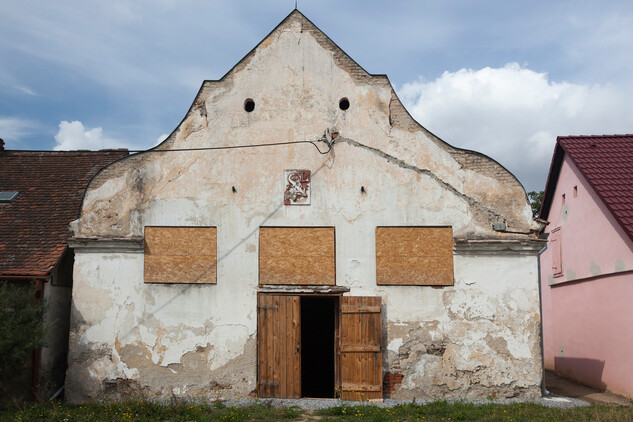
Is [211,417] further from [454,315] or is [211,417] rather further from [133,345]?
[454,315]

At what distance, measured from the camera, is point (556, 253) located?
16.1 meters

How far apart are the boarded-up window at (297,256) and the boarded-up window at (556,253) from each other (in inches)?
311

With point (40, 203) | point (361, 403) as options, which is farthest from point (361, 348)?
point (40, 203)

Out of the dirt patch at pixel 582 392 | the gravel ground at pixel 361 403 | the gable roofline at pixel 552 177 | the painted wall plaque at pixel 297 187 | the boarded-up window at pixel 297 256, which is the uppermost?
the gable roofline at pixel 552 177

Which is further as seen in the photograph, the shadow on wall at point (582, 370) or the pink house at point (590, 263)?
the shadow on wall at point (582, 370)

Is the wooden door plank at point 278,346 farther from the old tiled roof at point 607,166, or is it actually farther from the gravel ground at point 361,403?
the old tiled roof at point 607,166

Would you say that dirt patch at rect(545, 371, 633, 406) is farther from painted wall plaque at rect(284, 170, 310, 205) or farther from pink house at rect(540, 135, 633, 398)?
painted wall plaque at rect(284, 170, 310, 205)

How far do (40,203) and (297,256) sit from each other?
6796 millimetres

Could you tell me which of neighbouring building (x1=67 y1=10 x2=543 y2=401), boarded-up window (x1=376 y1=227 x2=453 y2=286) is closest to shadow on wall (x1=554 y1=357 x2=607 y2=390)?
neighbouring building (x1=67 y1=10 x2=543 y2=401)

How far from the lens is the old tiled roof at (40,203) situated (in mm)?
11680

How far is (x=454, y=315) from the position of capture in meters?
11.1

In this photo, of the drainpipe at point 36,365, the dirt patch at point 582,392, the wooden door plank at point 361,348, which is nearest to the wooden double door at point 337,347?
the wooden door plank at point 361,348

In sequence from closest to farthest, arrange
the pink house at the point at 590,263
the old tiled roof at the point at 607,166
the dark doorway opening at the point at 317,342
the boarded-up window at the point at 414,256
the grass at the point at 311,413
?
the grass at the point at 311,413 < the boarded-up window at the point at 414,256 < the pink house at the point at 590,263 < the old tiled roof at the point at 607,166 < the dark doorway opening at the point at 317,342

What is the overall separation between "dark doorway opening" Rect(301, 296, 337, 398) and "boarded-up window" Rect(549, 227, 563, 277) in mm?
6580
